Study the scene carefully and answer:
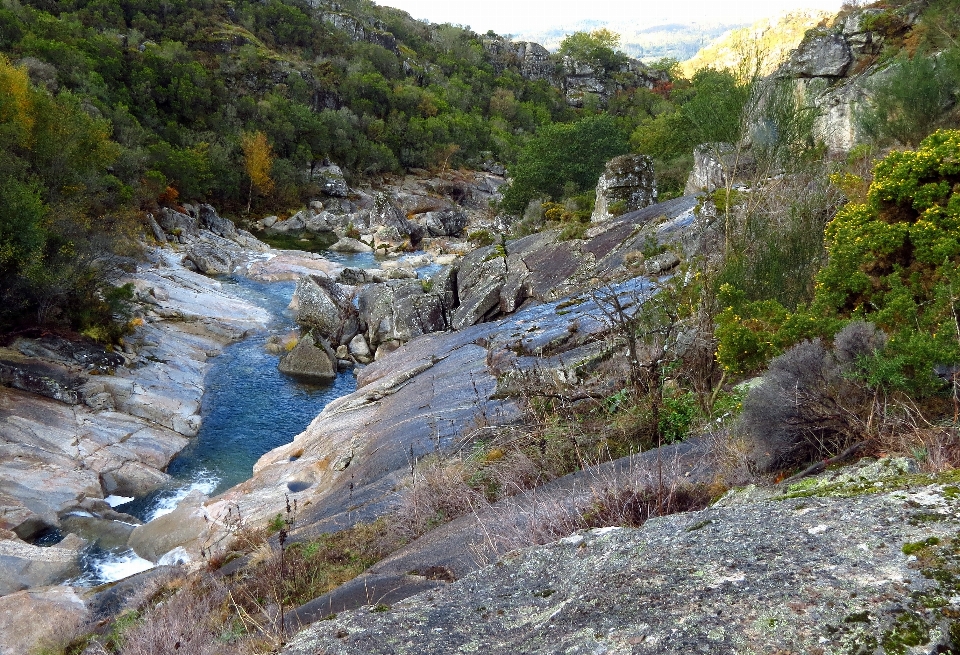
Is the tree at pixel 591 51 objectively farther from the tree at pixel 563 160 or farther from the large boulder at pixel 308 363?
the large boulder at pixel 308 363

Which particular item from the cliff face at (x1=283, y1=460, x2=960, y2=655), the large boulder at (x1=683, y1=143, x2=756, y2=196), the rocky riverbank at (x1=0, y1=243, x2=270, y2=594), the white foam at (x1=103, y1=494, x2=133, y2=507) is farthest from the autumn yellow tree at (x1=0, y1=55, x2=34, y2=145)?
the cliff face at (x1=283, y1=460, x2=960, y2=655)

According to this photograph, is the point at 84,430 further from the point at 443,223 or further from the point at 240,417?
the point at 443,223

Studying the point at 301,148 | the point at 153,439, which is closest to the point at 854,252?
the point at 153,439

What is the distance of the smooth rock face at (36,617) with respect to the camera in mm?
8836

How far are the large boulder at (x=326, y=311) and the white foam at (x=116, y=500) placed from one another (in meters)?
10.9

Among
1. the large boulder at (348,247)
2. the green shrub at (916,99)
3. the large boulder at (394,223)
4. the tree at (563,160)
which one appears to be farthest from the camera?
the large boulder at (394,223)

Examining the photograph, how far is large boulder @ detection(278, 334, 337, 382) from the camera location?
73.6 ft

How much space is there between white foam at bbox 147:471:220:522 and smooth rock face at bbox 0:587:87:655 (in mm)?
3615

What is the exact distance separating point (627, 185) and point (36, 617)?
21389 millimetres

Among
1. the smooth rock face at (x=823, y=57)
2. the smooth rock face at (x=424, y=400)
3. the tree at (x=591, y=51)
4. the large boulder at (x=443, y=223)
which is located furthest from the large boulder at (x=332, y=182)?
the tree at (x=591, y=51)

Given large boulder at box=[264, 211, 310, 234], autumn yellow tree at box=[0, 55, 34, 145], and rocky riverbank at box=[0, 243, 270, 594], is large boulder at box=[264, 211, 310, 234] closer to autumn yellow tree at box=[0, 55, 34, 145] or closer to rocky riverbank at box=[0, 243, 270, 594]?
autumn yellow tree at box=[0, 55, 34, 145]

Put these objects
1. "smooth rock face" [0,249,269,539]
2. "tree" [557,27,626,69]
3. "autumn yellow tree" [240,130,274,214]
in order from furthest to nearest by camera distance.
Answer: "tree" [557,27,626,69]
"autumn yellow tree" [240,130,274,214]
"smooth rock face" [0,249,269,539]

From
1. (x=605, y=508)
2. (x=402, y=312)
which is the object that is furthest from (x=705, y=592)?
(x=402, y=312)

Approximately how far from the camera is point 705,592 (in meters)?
2.71
